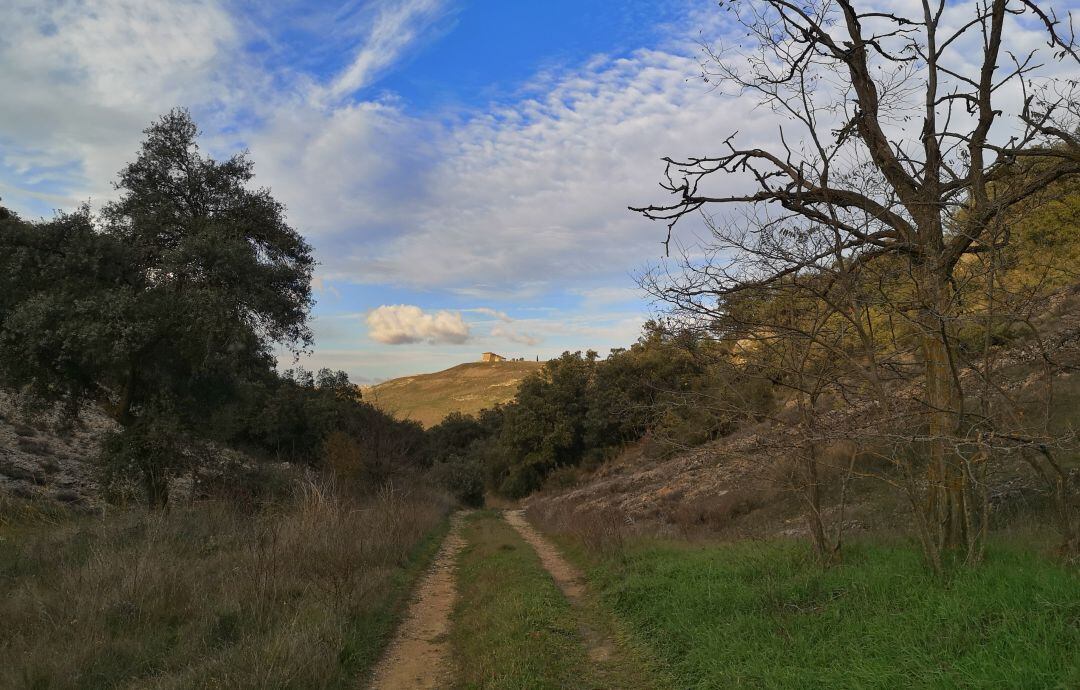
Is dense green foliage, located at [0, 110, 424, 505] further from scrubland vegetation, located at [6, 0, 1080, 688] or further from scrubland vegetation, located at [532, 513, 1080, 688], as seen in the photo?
scrubland vegetation, located at [532, 513, 1080, 688]

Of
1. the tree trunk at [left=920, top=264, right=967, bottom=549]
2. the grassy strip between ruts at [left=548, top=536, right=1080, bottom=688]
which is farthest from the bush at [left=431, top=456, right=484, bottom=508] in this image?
the tree trunk at [left=920, top=264, right=967, bottom=549]

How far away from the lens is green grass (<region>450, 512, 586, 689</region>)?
20.0 feet

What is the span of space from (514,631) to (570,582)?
407 cm

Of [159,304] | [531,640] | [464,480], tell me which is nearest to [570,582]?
[531,640]

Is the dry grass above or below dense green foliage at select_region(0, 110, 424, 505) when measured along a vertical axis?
below

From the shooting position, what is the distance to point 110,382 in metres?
18.1

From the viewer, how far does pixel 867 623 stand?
5.39 metres

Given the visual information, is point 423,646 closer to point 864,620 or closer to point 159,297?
point 864,620

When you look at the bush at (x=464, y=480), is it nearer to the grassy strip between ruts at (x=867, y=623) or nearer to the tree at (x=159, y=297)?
the tree at (x=159, y=297)

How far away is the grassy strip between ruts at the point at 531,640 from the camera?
6012 millimetres

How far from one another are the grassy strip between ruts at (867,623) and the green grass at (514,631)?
953 millimetres

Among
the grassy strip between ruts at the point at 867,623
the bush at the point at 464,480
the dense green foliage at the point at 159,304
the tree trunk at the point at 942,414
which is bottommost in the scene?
the bush at the point at 464,480

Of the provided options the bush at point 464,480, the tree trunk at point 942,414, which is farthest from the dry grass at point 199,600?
the bush at point 464,480

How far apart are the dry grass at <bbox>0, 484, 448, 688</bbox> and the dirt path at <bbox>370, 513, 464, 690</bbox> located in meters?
0.25
